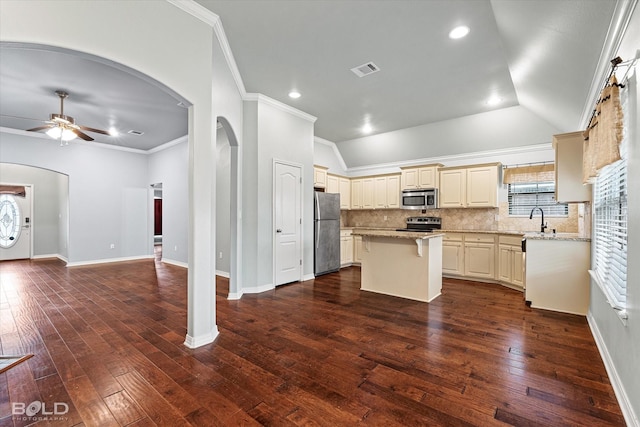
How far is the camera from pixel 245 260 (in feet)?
14.9

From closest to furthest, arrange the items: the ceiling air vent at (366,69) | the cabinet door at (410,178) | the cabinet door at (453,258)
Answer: the ceiling air vent at (366,69) → the cabinet door at (453,258) → the cabinet door at (410,178)

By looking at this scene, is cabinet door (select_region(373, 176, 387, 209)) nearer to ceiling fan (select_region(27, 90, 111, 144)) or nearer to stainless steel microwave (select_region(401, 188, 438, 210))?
stainless steel microwave (select_region(401, 188, 438, 210))

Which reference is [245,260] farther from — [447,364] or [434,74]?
[434,74]

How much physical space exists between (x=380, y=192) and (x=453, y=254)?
2.27 meters

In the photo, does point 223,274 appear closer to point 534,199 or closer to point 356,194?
point 356,194

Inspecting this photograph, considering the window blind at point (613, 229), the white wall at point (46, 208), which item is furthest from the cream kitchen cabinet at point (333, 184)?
the white wall at point (46, 208)

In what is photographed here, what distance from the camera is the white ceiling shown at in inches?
102

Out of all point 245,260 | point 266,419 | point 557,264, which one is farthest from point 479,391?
point 245,260

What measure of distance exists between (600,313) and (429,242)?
1833 mm

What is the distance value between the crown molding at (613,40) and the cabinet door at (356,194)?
4.85 metres

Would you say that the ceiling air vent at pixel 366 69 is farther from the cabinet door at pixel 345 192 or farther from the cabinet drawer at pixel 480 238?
the cabinet drawer at pixel 480 238

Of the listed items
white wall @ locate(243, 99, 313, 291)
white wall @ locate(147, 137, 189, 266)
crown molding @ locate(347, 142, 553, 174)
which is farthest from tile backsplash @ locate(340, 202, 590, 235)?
white wall @ locate(147, 137, 189, 266)

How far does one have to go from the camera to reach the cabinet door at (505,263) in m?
4.87

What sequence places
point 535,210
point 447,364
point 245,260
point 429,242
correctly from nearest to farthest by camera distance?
point 447,364
point 429,242
point 245,260
point 535,210
